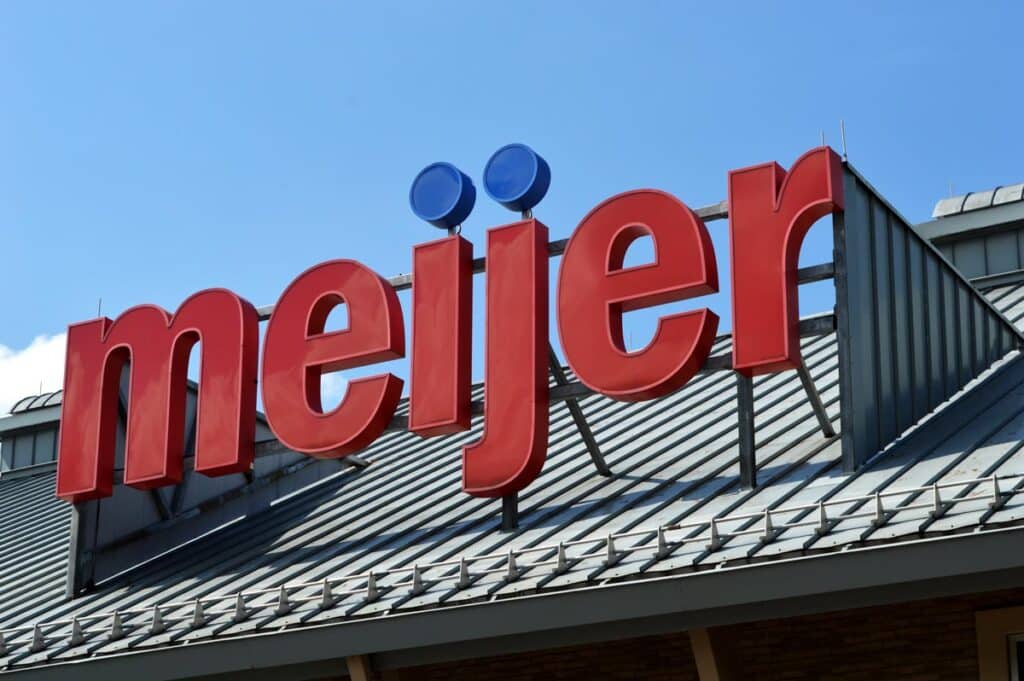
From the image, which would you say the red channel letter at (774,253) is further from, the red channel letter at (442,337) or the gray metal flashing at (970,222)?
the gray metal flashing at (970,222)

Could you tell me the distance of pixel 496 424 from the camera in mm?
17797

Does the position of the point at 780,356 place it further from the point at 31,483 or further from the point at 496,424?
the point at 31,483

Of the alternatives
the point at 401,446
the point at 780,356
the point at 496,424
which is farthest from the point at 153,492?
the point at 780,356

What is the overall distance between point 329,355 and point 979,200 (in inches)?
504

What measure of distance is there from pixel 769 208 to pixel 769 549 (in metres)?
4.87

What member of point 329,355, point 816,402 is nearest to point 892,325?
point 816,402

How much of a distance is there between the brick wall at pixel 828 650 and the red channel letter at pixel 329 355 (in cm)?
410

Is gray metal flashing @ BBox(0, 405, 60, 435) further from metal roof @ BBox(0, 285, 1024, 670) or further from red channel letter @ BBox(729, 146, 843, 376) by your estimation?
red channel letter @ BBox(729, 146, 843, 376)

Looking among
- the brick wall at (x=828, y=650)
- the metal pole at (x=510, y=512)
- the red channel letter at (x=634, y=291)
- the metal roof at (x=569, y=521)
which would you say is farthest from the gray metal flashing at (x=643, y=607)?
the red channel letter at (x=634, y=291)

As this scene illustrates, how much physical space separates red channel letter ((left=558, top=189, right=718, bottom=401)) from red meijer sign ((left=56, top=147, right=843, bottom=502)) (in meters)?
0.02

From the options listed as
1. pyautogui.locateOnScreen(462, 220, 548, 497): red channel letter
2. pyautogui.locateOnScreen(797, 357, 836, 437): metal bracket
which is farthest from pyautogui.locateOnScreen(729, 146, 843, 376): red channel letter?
pyautogui.locateOnScreen(462, 220, 548, 497): red channel letter

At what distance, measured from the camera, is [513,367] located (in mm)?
17891

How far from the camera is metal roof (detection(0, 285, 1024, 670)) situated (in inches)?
538

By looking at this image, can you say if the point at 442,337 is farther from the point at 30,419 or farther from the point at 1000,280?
the point at 30,419
